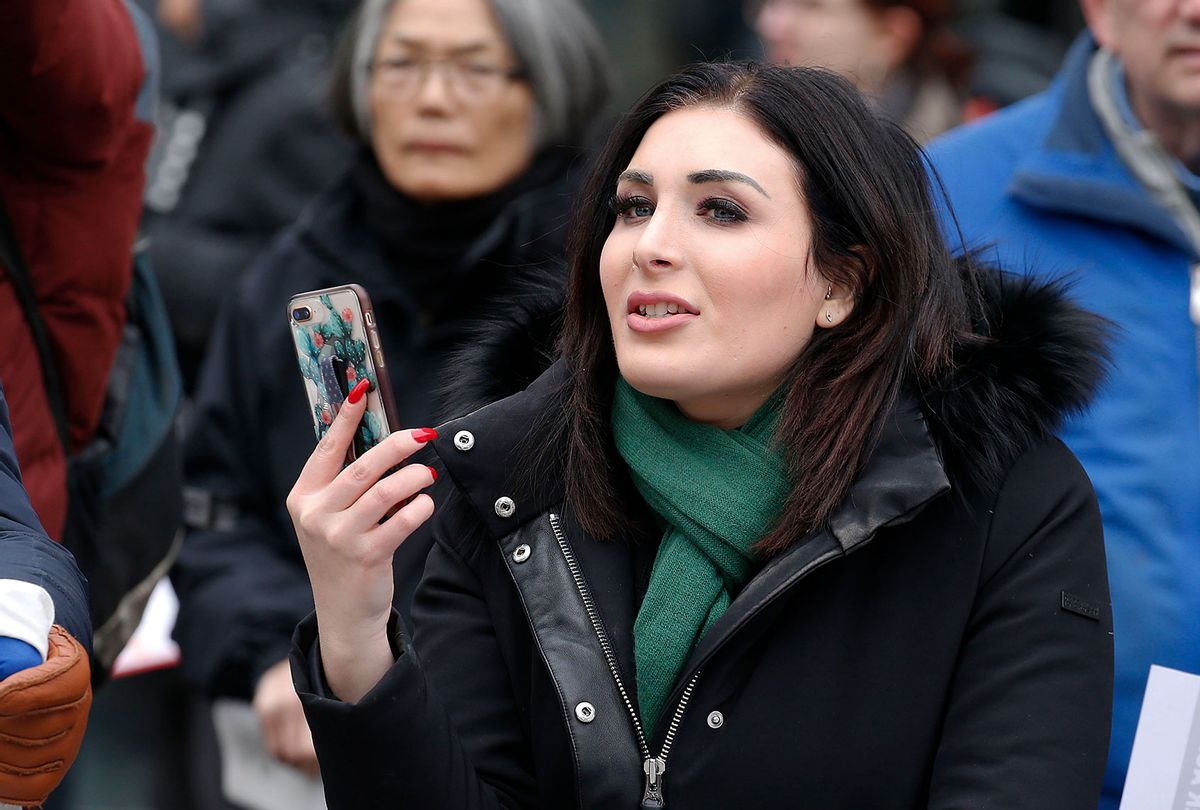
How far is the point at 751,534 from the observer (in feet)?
8.15

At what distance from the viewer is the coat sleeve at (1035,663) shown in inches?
92.3

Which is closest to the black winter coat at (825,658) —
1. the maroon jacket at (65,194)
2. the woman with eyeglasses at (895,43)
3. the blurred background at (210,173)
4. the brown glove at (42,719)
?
the brown glove at (42,719)

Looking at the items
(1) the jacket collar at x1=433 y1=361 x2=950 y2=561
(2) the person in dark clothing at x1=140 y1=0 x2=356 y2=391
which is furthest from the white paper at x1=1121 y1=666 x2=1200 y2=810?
(2) the person in dark clothing at x1=140 y1=0 x2=356 y2=391

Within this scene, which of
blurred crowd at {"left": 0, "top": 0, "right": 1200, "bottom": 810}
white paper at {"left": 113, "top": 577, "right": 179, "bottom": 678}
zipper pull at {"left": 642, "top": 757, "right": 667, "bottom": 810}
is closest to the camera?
zipper pull at {"left": 642, "top": 757, "right": 667, "bottom": 810}

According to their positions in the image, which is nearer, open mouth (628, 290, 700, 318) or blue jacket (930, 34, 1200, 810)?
open mouth (628, 290, 700, 318)

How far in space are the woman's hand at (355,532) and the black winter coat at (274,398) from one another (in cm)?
140

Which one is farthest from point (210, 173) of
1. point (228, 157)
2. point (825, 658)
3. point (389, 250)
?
point (825, 658)

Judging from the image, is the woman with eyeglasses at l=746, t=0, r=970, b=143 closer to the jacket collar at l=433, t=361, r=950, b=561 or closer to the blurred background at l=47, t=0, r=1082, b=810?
the blurred background at l=47, t=0, r=1082, b=810

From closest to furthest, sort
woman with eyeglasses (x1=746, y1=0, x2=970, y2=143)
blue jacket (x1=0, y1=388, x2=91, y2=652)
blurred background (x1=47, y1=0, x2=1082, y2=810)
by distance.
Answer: blue jacket (x1=0, y1=388, x2=91, y2=652) < blurred background (x1=47, y1=0, x2=1082, y2=810) < woman with eyeglasses (x1=746, y1=0, x2=970, y2=143)

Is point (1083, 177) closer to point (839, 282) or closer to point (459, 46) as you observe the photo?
point (839, 282)

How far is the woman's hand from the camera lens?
2.20m

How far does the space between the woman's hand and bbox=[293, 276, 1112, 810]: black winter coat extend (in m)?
0.05

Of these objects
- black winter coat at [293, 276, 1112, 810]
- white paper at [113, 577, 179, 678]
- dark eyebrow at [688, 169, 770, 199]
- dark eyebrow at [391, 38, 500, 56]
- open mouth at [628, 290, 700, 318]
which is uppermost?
dark eyebrow at [688, 169, 770, 199]

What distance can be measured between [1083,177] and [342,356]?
1686mm
